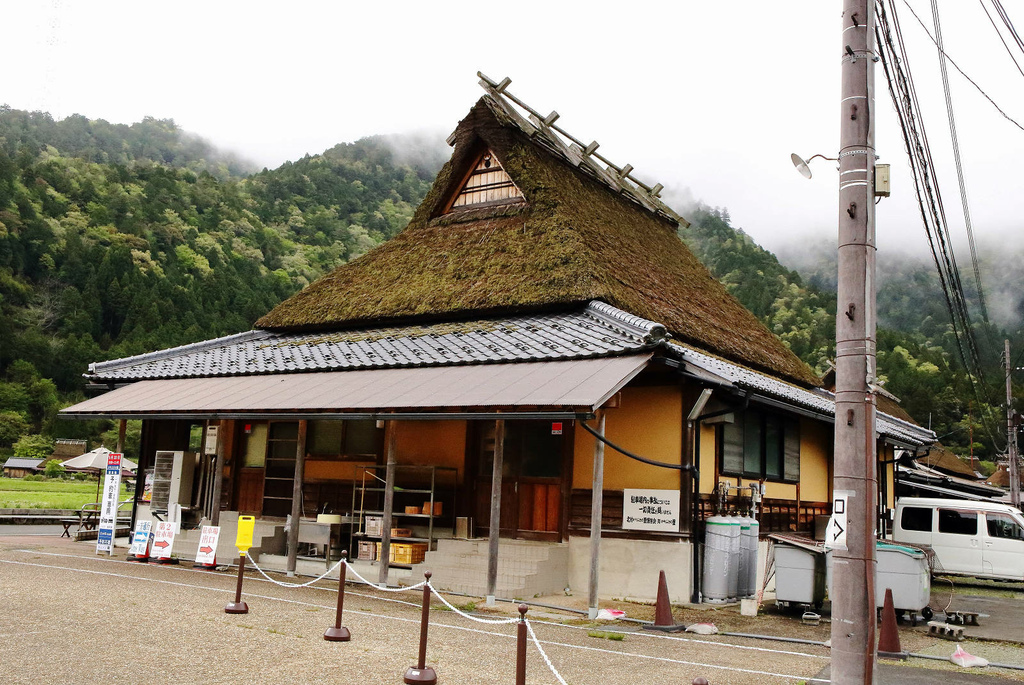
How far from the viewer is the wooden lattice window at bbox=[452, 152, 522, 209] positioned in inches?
667

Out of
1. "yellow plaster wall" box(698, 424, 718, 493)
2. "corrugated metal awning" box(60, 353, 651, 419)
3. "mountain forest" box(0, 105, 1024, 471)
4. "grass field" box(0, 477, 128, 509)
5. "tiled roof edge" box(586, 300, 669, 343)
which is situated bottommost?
"grass field" box(0, 477, 128, 509)

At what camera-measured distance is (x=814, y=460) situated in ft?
52.3

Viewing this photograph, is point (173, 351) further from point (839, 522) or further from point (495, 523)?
point (839, 522)

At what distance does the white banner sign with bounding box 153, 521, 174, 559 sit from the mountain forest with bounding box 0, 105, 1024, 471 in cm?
4185

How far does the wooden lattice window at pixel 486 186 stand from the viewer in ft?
55.6

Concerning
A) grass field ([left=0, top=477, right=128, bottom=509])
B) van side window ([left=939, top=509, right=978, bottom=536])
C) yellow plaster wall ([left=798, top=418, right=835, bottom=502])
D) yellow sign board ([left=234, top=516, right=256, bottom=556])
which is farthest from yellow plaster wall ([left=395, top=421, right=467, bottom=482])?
grass field ([left=0, top=477, right=128, bottom=509])

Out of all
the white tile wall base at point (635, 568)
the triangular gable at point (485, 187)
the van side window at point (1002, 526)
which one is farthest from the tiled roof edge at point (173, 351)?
the van side window at point (1002, 526)

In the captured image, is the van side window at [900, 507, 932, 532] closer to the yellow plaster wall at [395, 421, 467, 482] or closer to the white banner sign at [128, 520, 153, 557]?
the yellow plaster wall at [395, 421, 467, 482]

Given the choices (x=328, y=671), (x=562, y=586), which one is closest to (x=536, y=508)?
(x=562, y=586)

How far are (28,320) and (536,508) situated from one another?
6256 cm

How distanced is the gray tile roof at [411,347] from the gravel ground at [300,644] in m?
3.44

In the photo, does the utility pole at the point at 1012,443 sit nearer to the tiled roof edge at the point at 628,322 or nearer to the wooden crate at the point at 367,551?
the tiled roof edge at the point at 628,322

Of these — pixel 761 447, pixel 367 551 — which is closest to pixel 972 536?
pixel 761 447

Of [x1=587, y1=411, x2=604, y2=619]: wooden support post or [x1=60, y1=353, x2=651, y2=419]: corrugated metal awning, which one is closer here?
[x1=587, y1=411, x2=604, y2=619]: wooden support post
